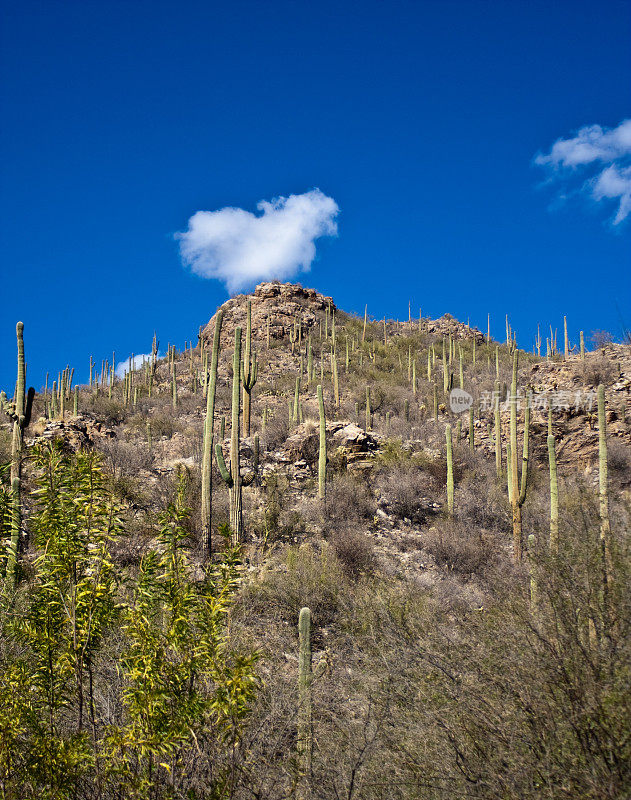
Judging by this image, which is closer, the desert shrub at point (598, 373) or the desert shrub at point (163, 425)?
the desert shrub at point (598, 373)

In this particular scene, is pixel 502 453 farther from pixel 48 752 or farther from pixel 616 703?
pixel 48 752

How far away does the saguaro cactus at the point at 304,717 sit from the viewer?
4191 mm

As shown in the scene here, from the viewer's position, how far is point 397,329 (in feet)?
130

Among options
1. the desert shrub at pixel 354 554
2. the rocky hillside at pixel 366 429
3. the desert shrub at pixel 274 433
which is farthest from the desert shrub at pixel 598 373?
the desert shrub at pixel 354 554

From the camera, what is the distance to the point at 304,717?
5.17 metres

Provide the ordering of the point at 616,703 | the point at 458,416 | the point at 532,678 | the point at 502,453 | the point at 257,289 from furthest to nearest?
the point at 257,289 → the point at 458,416 → the point at 502,453 → the point at 532,678 → the point at 616,703

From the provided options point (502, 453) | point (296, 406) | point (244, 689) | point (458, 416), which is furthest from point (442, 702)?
point (458, 416)

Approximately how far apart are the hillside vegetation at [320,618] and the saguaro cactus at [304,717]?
0.02m

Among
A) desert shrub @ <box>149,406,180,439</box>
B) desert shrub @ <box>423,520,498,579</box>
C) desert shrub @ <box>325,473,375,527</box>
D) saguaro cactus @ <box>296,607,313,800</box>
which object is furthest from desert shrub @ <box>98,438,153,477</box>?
saguaro cactus @ <box>296,607,313,800</box>

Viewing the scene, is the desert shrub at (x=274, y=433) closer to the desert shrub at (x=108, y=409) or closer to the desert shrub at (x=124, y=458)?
the desert shrub at (x=124, y=458)

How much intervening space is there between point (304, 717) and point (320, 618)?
3205 millimetres

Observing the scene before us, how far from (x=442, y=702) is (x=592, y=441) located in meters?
13.3

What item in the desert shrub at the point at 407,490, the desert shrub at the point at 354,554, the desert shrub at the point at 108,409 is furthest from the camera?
the desert shrub at the point at 108,409

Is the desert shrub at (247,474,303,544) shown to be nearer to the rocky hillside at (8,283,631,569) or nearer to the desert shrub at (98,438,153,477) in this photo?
the rocky hillside at (8,283,631,569)
